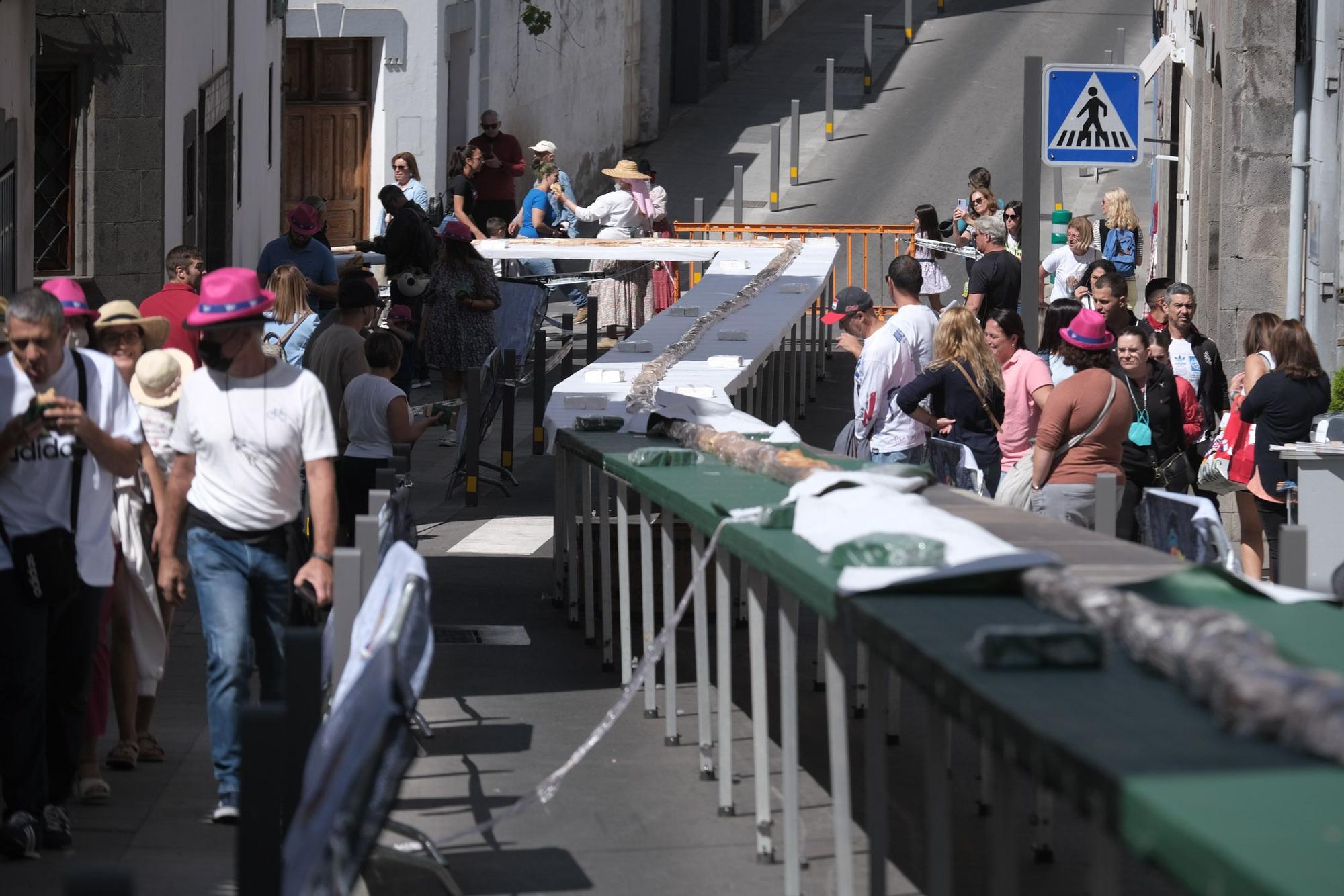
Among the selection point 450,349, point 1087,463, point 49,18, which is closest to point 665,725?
point 1087,463

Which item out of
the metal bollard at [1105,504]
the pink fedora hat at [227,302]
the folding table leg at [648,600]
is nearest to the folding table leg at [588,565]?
the folding table leg at [648,600]

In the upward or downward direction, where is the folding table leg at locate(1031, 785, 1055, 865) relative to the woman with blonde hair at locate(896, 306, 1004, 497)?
downward

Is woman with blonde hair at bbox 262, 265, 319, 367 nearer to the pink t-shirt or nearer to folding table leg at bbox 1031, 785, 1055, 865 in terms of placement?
the pink t-shirt

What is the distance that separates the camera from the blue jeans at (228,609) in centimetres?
673

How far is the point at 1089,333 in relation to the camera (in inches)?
371

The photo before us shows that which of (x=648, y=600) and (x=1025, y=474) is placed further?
(x=1025, y=474)

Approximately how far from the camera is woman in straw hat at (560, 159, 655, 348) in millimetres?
19906

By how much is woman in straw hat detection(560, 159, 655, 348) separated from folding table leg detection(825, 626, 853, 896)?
44.9 ft

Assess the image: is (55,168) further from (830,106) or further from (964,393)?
(830,106)

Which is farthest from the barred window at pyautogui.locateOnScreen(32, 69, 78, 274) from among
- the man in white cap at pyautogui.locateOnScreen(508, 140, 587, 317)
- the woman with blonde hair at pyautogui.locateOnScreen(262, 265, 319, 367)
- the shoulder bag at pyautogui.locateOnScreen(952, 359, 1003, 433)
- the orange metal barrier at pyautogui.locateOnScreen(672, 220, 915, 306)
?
the shoulder bag at pyautogui.locateOnScreen(952, 359, 1003, 433)

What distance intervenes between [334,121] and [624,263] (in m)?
8.11

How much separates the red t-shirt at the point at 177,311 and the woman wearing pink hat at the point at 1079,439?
4.57m

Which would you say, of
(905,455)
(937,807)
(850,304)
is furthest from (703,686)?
(850,304)

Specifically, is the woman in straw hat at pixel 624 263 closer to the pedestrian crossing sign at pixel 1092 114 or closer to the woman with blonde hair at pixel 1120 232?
the woman with blonde hair at pixel 1120 232
